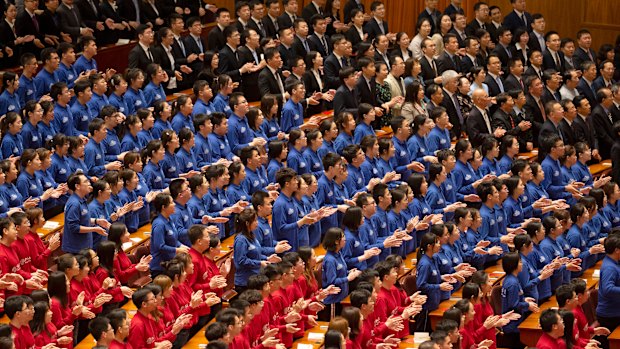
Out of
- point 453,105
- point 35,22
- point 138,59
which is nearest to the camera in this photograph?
point 453,105

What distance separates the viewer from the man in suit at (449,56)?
14.5 metres

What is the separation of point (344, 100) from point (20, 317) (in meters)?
5.61

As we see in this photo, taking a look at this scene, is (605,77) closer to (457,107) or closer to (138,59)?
(457,107)

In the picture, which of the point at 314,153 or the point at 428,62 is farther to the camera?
the point at 428,62

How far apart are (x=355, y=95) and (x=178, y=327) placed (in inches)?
196

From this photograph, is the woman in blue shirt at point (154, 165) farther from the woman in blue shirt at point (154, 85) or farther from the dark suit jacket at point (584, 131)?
the dark suit jacket at point (584, 131)

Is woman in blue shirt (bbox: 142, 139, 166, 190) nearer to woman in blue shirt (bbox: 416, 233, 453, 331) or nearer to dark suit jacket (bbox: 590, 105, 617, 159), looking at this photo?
woman in blue shirt (bbox: 416, 233, 453, 331)

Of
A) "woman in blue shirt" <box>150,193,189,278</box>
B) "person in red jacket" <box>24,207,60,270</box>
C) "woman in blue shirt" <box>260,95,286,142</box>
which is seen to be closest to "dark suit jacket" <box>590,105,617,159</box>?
"woman in blue shirt" <box>260,95,286,142</box>

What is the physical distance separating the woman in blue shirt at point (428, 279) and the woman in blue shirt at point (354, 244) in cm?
38

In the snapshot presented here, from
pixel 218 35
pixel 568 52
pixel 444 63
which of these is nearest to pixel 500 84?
pixel 444 63

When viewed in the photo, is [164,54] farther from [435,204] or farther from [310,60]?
[435,204]

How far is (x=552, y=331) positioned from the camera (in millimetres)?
9281

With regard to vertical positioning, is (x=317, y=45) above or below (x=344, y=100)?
above

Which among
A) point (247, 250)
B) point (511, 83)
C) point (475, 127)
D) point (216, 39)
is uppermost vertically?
point (216, 39)
